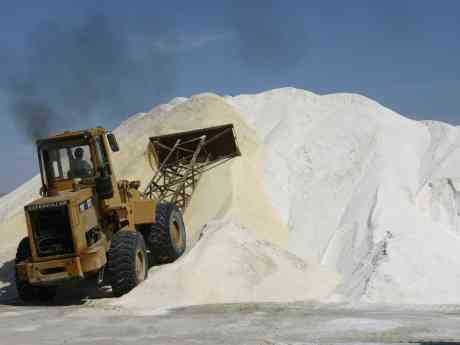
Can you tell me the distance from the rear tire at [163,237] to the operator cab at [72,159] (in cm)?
168

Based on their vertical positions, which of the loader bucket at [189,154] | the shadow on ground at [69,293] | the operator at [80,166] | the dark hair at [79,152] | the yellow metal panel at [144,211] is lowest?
the shadow on ground at [69,293]

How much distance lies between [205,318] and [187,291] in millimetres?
1831

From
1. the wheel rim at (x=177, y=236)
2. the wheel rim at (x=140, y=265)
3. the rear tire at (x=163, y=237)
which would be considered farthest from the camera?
the wheel rim at (x=177, y=236)

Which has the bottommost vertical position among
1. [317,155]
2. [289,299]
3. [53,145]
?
[289,299]

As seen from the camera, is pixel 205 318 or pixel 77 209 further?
pixel 77 209

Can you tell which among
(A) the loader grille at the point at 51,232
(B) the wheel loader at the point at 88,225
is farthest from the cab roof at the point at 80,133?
(A) the loader grille at the point at 51,232

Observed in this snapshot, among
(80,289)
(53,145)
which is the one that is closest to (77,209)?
(53,145)

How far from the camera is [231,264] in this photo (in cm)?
1217

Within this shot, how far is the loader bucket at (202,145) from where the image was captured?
17.4 meters

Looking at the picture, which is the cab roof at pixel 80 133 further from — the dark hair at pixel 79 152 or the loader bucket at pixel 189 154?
the loader bucket at pixel 189 154

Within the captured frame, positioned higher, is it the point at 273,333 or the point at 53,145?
the point at 53,145

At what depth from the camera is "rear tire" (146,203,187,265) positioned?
12.7 metres

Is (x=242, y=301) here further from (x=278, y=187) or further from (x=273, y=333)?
(x=278, y=187)

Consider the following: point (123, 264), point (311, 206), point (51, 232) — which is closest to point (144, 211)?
point (123, 264)
